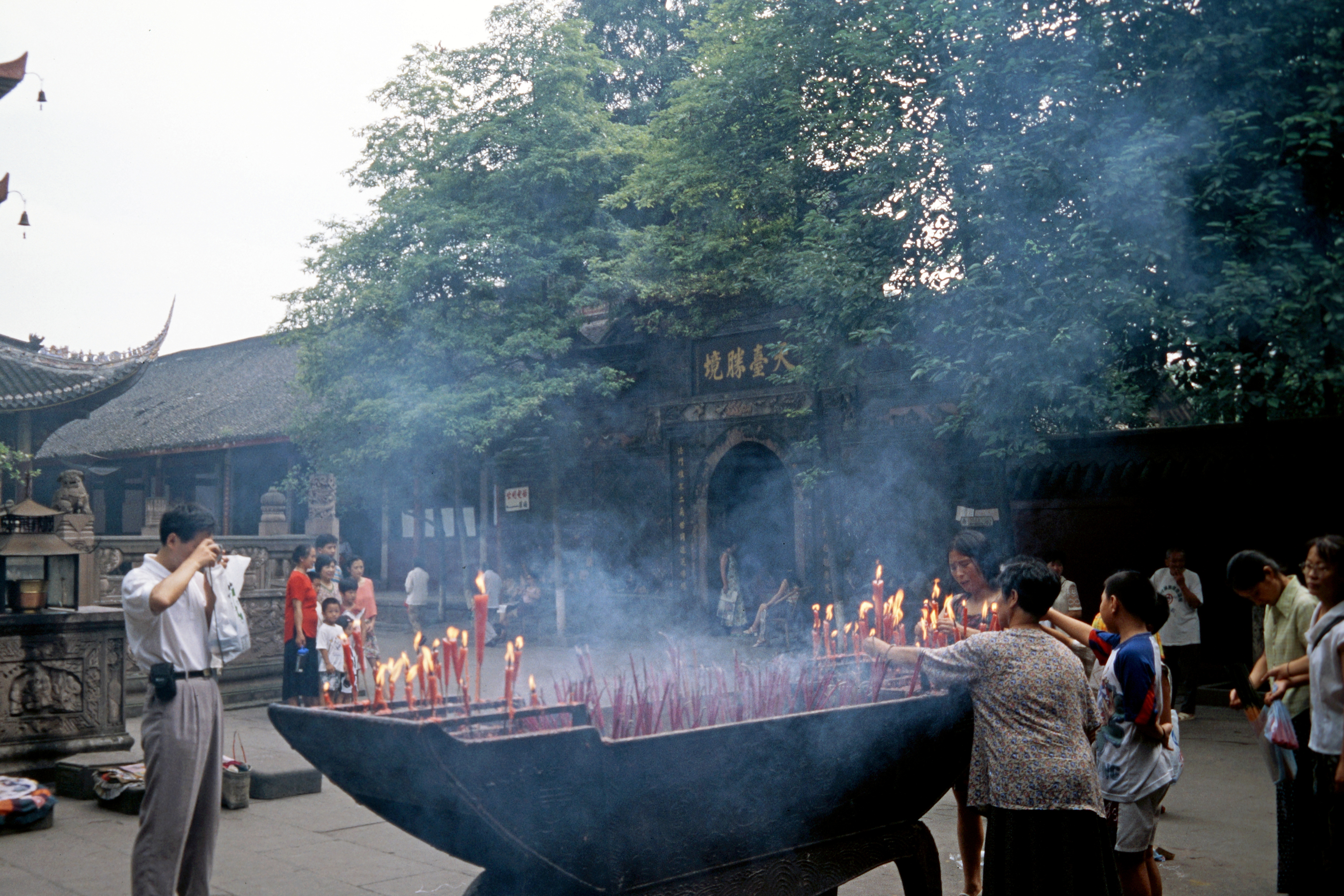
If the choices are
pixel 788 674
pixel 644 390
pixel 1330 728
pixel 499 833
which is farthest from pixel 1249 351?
pixel 644 390

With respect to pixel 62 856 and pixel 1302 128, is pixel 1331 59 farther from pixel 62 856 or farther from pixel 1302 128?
pixel 62 856

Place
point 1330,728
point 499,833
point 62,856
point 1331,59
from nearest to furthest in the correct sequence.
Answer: point 499,833, point 1330,728, point 62,856, point 1331,59

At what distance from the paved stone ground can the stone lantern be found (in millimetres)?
1553

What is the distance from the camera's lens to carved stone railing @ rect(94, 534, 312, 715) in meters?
10.6

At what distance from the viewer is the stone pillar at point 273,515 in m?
13.1

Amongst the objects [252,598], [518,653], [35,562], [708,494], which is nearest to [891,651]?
[518,653]

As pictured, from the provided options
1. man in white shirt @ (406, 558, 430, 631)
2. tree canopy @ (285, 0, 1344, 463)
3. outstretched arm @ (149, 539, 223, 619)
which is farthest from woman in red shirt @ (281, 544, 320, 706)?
man in white shirt @ (406, 558, 430, 631)

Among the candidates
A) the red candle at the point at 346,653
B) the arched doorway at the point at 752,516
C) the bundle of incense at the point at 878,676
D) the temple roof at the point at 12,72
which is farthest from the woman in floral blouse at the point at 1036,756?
the arched doorway at the point at 752,516

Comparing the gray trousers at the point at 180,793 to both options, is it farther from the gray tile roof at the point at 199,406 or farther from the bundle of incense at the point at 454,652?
the gray tile roof at the point at 199,406

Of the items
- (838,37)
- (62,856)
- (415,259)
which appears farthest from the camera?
(415,259)

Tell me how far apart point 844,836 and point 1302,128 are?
19.9 ft

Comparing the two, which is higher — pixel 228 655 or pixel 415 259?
pixel 415 259

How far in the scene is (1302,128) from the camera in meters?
7.21

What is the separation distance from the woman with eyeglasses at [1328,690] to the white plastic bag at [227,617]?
398cm
